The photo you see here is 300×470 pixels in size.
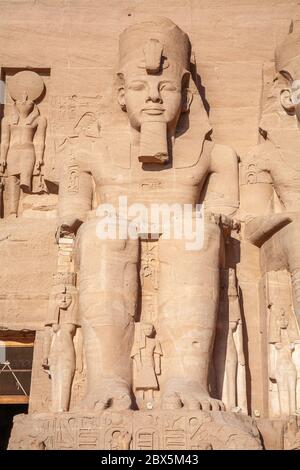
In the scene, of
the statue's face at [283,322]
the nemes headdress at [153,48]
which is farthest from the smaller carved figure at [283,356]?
the nemes headdress at [153,48]

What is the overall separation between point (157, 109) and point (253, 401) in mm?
2419

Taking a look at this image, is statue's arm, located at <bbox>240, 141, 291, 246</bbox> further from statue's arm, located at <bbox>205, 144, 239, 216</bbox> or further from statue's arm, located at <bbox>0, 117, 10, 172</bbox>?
statue's arm, located at <bbox>0, 117, 10, 172</bbox>

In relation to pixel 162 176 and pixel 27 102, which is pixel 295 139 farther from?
pixel 27 102

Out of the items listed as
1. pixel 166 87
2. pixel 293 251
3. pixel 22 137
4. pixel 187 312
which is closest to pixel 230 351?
pixel 187 312

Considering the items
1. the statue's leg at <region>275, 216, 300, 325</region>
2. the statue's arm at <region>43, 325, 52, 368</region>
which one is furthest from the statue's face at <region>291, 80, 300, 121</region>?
the statue's arm at <region>43, 325, 52, 368</region>

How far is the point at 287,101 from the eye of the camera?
6.56m

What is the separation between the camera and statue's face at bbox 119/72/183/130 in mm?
6176

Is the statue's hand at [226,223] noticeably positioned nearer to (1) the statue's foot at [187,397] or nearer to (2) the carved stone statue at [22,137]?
(1) the statue's foot at [187,397]

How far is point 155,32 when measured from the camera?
253 inches

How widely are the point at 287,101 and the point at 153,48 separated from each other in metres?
1.24

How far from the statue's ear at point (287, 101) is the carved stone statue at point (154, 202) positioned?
0.64 meters

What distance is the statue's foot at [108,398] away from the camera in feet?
16.3

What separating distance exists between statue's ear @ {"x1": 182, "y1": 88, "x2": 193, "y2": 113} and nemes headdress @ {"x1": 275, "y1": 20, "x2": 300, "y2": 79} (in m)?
0.83
